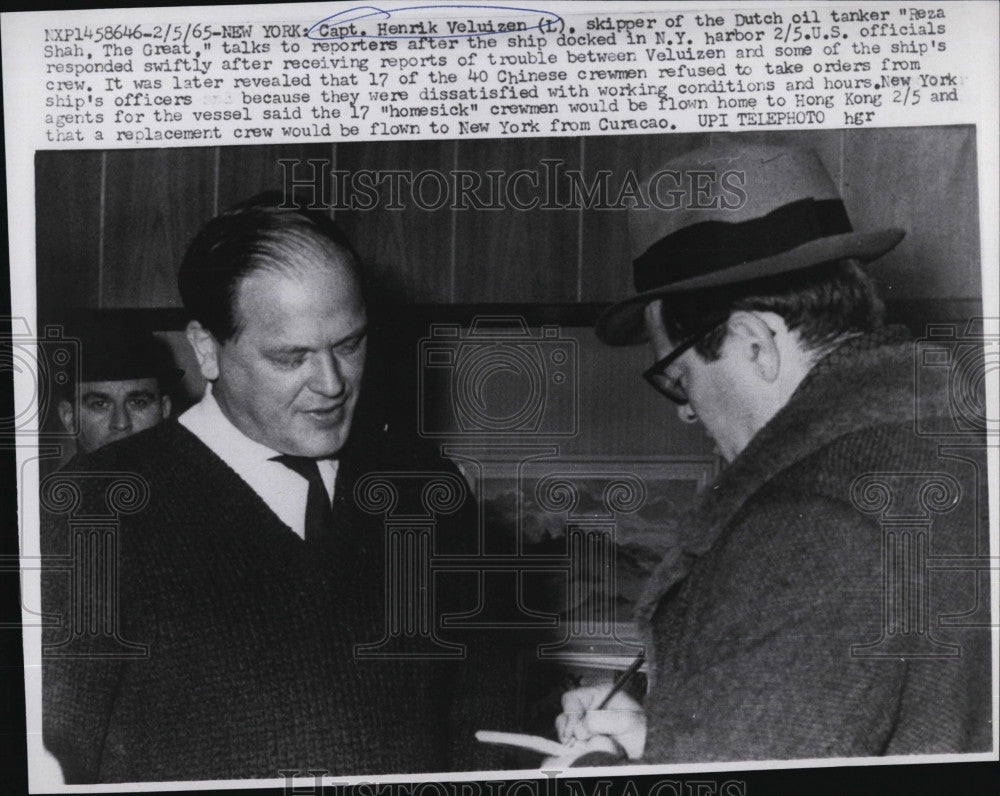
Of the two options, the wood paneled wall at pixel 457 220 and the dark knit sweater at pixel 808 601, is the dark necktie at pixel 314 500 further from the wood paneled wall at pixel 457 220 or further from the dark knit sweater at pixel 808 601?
the dark knit sweater at pixel 808 601

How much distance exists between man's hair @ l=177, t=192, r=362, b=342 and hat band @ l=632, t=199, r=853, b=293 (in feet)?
1.38

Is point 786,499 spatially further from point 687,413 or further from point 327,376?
point 327,376

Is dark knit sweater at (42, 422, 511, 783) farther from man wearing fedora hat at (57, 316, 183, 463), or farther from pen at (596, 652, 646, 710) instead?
pen at (596, 652, 646, 710)

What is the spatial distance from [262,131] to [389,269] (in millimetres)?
266

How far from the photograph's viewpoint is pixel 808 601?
1233mm

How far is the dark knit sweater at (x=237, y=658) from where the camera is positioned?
1242 mm

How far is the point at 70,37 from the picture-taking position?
1.29 metres

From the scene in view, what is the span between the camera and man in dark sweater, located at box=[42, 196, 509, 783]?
1.24 metres

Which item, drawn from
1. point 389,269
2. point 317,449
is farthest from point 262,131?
point 317,449

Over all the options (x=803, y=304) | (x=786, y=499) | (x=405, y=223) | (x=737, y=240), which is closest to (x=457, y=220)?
(x=405, y=223)

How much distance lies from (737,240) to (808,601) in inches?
19.5

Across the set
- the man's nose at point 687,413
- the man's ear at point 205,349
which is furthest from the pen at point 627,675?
the man's ear at point 205,349

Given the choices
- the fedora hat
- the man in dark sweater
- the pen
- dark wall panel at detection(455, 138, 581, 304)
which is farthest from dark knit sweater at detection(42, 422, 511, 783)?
the fedora hat

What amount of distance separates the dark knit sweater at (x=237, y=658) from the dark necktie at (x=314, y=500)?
0.06 ft
